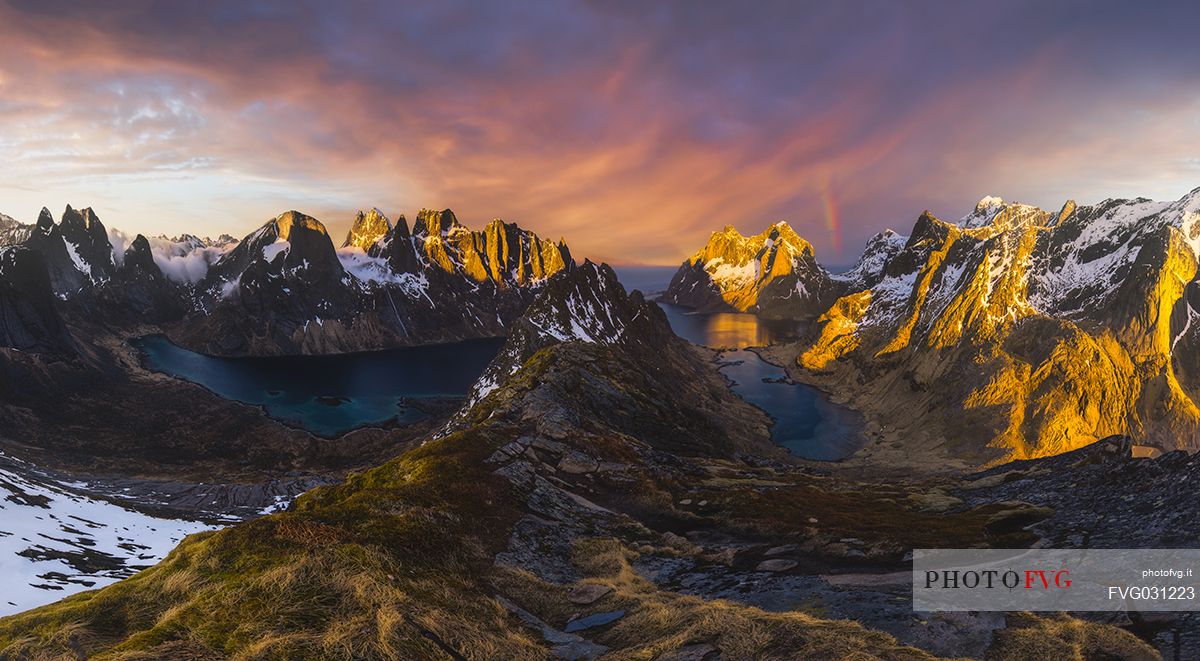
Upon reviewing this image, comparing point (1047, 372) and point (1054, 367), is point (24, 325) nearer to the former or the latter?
point (1047, 372)

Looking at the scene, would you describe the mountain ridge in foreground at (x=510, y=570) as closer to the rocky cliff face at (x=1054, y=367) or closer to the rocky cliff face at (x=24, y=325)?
the rocky cliff face at (x=1054, y=367)

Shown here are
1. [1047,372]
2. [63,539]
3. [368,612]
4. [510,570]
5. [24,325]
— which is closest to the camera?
[368,612]

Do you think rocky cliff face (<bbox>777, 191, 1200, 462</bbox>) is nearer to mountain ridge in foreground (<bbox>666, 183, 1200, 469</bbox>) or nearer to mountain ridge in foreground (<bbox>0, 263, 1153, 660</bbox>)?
mountain ridge in foreground (<bbox>666, 183, 1200, 469</bbox>)

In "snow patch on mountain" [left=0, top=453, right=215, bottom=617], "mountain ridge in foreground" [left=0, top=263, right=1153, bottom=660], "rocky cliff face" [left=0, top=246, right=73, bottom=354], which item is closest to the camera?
"mountain ridge in foreground" [left=0, top=263, right=1153, bottom=660]

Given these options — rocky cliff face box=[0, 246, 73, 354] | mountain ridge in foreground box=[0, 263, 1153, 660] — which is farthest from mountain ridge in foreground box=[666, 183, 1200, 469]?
rocky cliff face box=[0, 246, 73, 354]

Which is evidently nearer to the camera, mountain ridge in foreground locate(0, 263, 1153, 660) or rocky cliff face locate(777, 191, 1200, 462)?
mountain ridge in foreground locate(0, 263, 1153, 660)

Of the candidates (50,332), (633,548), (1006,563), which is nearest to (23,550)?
(633,548)

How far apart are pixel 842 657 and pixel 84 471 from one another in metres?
166

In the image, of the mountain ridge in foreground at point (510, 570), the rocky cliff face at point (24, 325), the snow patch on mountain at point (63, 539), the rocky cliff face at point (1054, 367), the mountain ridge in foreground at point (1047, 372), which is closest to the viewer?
the mountain ridge in foreground at point (510, 570)

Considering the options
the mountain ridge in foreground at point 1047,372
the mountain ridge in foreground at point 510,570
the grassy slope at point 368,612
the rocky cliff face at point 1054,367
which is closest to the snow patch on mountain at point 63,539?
the mountain ridge in foreground at point 510,570

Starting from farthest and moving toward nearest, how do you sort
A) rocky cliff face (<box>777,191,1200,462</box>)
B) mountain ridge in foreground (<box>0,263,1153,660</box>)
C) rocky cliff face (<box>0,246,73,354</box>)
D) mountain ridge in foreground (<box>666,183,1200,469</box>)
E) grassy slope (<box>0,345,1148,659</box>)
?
rocky cliff face (<box>0,246,73,354</box>) → rocky cliff face (<box>777,191,1200,462</box>) → mountain ridge in foreground (<box>666,183,1200,469</box>) → mountain ridge in foreground (<box>0,263,1153,660</box>) → grassy slope (<box>0,345,1148,659</box>)

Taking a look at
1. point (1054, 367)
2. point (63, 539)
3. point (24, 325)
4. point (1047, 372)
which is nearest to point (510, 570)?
point (63, 539)

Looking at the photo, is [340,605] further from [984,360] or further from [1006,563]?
[984,360]

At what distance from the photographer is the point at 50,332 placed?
19612 centimetres
